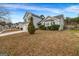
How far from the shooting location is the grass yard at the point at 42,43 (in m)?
3.66

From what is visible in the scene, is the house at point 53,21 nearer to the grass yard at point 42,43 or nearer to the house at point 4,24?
the grass yard at point 42,43

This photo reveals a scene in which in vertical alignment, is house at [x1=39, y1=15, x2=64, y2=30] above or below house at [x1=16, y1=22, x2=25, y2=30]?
above

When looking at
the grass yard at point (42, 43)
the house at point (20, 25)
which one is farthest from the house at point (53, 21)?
the house at point (20, 25)

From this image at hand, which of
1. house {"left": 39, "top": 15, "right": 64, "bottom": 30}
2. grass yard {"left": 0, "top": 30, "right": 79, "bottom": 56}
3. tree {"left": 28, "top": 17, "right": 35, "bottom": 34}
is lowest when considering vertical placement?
grass yard {"left": 0, "top": 30, "right": 79, "bottom": 56}

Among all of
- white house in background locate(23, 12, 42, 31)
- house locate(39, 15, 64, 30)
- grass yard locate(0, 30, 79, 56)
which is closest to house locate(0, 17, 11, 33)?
grass yard locate(0, 30, 79, 56)

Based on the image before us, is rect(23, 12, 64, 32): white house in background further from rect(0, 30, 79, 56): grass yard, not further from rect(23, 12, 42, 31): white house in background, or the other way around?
rect(0, 30, 79, 56): grass yard

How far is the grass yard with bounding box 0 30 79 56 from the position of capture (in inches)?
144

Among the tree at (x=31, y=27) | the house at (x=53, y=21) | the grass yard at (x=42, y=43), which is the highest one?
the house at (x=53, y=21)

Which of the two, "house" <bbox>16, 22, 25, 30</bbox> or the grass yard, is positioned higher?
"house" <bbox>16, 22, 25, 30</bbox>

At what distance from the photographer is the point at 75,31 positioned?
3.70 meters

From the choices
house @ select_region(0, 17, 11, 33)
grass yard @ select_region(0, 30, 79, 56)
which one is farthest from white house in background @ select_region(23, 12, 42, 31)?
house @ select_region(0, 17, 11, 33)

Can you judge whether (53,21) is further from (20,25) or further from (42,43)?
(20,25)

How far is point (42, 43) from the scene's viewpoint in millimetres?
3719

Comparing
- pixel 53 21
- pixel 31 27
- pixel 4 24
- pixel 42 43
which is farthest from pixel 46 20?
pixel 4 24
